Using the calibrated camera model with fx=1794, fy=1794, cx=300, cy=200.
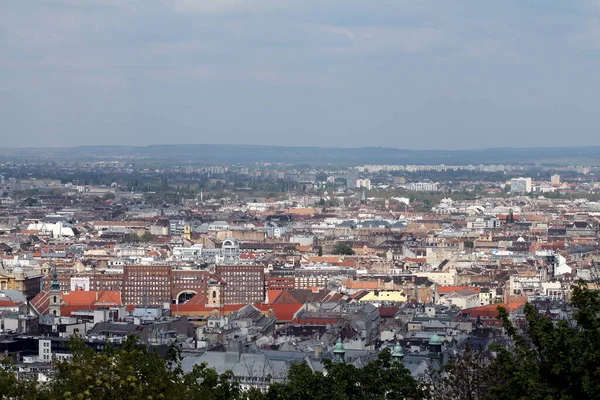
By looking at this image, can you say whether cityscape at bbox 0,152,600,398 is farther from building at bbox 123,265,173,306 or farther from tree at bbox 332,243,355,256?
tree at bbox 332,243,355,256

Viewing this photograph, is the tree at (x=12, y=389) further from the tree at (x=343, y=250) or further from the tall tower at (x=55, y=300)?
the tree at (x=343, y=250)

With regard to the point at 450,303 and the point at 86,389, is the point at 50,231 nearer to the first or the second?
the point at 450,303

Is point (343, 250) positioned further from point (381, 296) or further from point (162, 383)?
point (162, 383)

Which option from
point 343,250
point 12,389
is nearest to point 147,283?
point 343,250

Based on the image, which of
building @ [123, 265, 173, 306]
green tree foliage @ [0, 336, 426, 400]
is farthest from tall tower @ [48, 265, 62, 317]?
green tree foliage @ [0, 336, 426, 400]

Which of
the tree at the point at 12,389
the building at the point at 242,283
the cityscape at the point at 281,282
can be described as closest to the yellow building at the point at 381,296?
the cityscape at the point at 281,282

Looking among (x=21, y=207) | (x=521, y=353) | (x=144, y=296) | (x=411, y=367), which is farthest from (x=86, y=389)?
(x=21, y=207)
